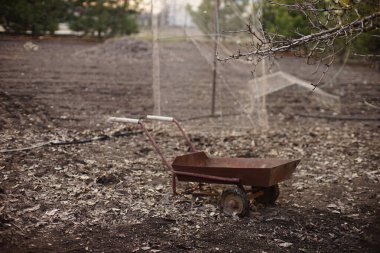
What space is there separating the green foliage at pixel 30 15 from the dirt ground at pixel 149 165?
0.79ft

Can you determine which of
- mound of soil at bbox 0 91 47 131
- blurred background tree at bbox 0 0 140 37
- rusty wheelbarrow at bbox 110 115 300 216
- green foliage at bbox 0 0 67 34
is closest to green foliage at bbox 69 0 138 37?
blurred background tree at bbox 0 0 140 37

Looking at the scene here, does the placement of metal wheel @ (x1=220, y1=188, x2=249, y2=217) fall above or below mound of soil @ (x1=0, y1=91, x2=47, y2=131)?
below

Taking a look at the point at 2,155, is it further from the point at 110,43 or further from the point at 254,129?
the point at 110,43

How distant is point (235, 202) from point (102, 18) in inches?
348

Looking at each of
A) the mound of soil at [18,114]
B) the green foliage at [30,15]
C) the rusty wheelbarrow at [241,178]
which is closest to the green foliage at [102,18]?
the green foliage at [30,15]

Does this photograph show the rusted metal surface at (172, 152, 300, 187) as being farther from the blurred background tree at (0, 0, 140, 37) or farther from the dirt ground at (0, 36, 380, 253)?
the blurred background tree at (0, 0, 140, 37)

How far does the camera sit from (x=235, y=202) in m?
4.83

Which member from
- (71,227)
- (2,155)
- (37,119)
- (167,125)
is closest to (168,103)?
(167,125)

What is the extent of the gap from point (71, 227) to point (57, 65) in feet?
26.1

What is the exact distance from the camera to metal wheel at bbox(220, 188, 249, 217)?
187 inches

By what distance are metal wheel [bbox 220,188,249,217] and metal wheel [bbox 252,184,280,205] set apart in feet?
1.20

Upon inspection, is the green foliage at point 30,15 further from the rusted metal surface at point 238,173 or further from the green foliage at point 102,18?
the rusted metal surface at point 238,173

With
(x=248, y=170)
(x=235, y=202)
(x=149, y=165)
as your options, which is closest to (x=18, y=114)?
(x=149, y=165)

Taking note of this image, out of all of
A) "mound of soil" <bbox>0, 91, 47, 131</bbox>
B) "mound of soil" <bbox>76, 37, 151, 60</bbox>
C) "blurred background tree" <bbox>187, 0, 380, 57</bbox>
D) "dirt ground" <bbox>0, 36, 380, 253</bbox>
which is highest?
"blurred background tree" <bbox>187, 0, 380, 57</bbox>
